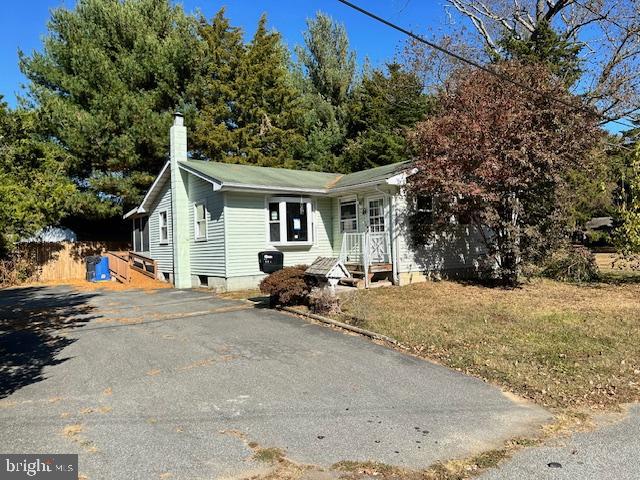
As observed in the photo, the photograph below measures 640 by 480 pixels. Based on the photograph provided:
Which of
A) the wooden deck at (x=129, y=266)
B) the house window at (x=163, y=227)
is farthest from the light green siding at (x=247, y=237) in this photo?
the wooden deck at (x=129, y=266)

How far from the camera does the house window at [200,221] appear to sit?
15695 millimetres

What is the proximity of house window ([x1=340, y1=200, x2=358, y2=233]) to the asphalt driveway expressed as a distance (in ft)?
24.1

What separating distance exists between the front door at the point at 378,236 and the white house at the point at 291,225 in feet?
0.10

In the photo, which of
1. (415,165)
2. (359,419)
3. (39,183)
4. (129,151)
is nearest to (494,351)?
(359,419)

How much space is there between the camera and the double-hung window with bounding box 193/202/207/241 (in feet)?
51.5

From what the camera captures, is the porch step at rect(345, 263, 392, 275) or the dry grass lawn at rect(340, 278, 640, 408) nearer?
the dry grass lawn at rect(340, 278, 640, 408)

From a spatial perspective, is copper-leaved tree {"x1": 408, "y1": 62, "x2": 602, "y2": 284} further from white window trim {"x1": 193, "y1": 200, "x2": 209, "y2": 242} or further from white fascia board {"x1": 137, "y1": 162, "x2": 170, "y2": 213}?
white fascia board {"x1": 137, "y1": 162, "x2": 170, "y2": 213}

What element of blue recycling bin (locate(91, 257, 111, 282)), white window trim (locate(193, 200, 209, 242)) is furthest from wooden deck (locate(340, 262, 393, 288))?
blue recycling bin (locate(91, 257, 111, 282))

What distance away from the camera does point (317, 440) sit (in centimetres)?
396

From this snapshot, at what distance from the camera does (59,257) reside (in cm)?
2189

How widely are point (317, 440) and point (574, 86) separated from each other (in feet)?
78.5

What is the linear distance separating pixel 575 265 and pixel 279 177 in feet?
33.4

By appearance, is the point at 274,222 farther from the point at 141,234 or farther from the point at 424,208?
the point at 141,234

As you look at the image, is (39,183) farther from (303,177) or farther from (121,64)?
(121,64)
